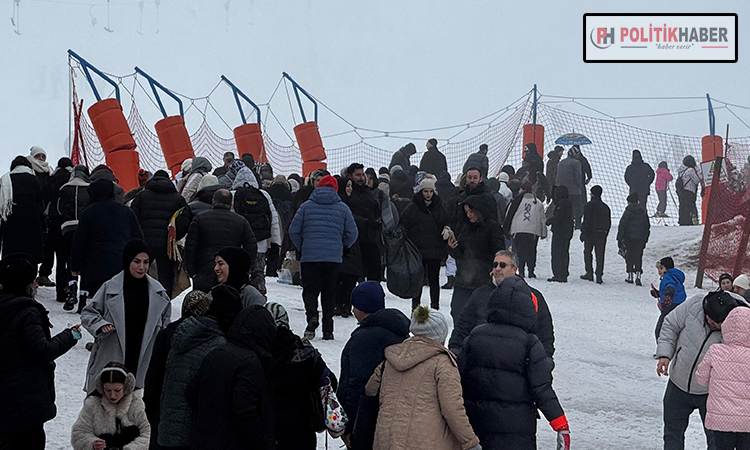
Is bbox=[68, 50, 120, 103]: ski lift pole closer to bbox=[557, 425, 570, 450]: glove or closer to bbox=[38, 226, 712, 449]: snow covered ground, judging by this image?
bbox=[38, 226, 712, 449]: snow covered ground

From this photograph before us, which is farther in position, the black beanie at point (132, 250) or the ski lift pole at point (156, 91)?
the ski lift pole at point (156, 91)

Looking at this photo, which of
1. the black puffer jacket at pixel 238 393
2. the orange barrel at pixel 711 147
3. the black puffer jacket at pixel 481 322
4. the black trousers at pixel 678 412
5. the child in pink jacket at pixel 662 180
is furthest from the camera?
the child in pink jacket at pixel 662 180

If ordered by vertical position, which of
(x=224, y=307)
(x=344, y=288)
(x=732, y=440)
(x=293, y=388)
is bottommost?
(x=732, y=440)

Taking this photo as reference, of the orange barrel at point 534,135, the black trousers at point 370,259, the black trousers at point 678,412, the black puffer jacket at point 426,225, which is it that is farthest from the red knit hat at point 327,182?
the orange barrel at point 534,135

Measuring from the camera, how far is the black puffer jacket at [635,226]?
15.5 m

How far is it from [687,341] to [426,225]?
14.0 ft

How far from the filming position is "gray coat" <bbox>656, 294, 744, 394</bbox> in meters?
6.20

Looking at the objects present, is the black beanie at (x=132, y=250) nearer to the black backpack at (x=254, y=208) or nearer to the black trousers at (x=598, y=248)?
the black backpack at (x=254, y=208)

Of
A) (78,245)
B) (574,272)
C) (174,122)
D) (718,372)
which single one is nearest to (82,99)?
(174,122)

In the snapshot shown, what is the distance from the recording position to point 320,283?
30.3ft

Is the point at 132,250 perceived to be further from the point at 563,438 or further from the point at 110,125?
the point at 110,125

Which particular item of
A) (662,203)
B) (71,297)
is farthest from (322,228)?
(662,203)

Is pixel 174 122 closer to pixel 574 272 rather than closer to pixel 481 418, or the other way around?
pixel 574 272

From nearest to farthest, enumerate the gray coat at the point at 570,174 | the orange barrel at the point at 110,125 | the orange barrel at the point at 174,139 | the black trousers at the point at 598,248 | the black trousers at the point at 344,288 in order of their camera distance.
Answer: the black trousers at the point at 344,288, the black trousers at the point at 598,248, the orange barrel at the point at 110,125, the gray coat at the point at 570,174, the orange barrel at the point at 174,139
